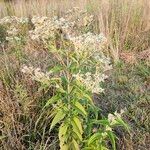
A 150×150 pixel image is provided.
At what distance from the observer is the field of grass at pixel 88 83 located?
364 centimetres

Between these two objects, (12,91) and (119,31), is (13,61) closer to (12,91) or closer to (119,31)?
(12,91)

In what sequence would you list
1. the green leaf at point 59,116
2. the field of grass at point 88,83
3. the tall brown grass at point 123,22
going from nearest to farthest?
the green leaf at point 59,116 → the field of grass at point 88,83 → the tall brown grass at point 123,22

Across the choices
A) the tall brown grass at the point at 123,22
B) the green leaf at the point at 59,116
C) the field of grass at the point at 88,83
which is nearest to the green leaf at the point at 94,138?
the field of grass at the point at 88,83

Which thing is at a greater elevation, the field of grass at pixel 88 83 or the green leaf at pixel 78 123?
the green leaf at pixel 78 123

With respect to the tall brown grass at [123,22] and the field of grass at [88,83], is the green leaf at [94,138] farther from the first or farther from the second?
the tall brown grass at [123,22]

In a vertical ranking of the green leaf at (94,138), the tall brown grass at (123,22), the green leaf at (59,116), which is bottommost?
the tall brown grass at (123,22)

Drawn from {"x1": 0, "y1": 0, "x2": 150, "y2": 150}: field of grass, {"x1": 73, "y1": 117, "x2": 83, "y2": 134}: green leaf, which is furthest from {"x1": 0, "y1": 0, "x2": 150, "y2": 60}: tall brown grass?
{"x1": 73, "y1": 117, "x2": 83, "y2": 134}: green leaf

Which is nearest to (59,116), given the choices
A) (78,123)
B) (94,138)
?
(78,123)

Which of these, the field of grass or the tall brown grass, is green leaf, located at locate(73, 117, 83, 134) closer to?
the field of grass

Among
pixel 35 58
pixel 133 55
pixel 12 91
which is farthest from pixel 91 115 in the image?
pixel 133 55

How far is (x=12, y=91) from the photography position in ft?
13.9

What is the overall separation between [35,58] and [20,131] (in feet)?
5.06

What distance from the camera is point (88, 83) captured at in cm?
328

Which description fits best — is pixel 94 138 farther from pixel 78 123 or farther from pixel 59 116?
pixel 59 116
